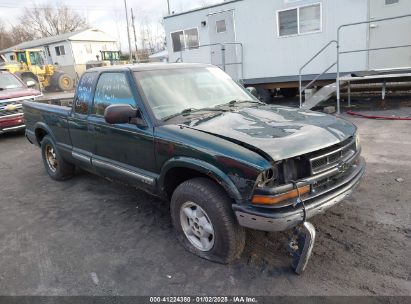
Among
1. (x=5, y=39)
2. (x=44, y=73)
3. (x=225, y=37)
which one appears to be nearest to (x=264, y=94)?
(x=225, y=37)

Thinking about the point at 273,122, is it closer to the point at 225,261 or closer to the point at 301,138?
the point at 301,138

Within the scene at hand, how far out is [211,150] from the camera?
9.61 feet

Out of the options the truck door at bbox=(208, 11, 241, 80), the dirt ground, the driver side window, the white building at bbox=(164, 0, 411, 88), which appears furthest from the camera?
the truck door at bbox=(208, 11, 241, 80)

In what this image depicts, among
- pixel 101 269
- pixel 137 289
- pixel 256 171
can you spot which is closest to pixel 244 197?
pixel 256 171

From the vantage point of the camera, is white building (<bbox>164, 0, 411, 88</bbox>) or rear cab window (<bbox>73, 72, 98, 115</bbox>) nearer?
rear cab window (<bbox>73, 72, 98, 115</bbox>)

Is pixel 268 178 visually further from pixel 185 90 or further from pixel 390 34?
pixel 390 34

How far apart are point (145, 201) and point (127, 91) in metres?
1.59

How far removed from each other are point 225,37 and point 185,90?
28.0 feet

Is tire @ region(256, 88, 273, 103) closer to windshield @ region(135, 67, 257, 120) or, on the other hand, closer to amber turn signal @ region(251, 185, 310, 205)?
windshield @ region(135, 67, 257, 120)

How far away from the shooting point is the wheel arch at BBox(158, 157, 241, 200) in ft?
9.26

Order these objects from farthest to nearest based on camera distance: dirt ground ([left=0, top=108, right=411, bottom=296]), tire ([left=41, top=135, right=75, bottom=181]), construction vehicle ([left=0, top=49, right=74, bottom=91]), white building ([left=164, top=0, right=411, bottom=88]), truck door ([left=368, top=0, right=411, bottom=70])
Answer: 1. construction vehicle ([left=0, top=49, right=74, bottom=91])
2. white building ([left=164, top=0, right=411, bottom=88])
3. truck door ([left=368, top=0, right=411, bottom=70])
4. tire ([left=41, top=135, right=75, bottom=181])
5. dirt ground ([left=0, top=108, right=411, bottom=296])

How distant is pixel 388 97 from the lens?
11.2 metres

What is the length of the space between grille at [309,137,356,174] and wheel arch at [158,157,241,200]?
A: 70 cm

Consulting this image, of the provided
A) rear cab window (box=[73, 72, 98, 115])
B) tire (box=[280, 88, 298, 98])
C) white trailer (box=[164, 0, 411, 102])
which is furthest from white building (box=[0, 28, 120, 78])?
rear cab window (box=[73, 72, 98, 115])
